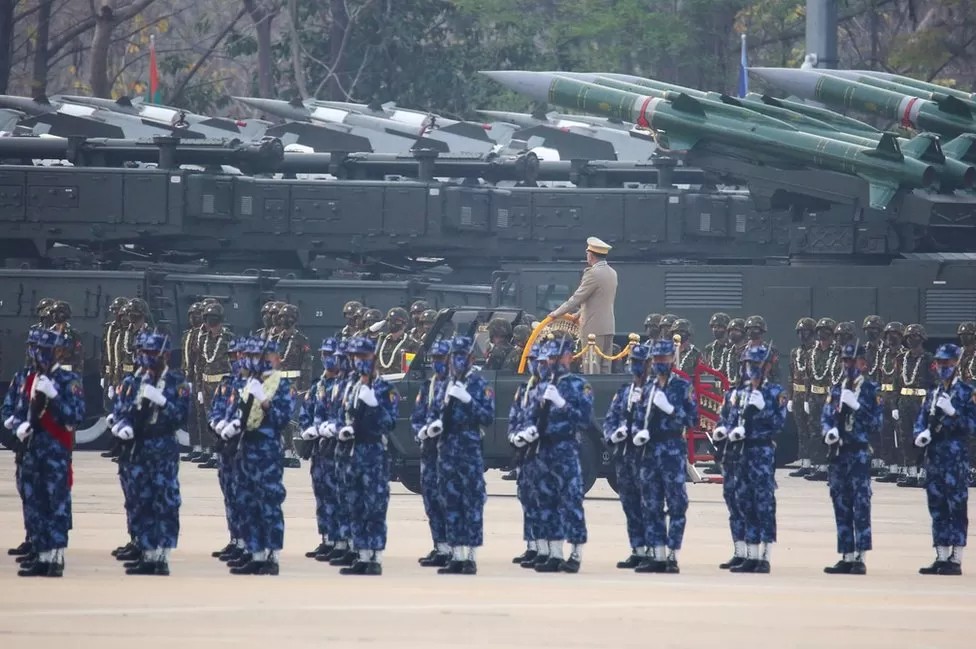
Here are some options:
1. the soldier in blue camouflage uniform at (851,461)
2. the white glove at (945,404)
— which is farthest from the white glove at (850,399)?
the white glove at (945,404)

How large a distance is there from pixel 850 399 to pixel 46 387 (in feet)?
17.8

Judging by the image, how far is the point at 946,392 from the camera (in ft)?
46.0

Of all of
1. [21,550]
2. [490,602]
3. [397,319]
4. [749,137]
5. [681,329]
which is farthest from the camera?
[749,137]

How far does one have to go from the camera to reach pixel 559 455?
13789mm

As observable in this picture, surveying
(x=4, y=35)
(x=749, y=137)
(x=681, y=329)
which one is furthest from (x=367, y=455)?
(x=4, y=35)

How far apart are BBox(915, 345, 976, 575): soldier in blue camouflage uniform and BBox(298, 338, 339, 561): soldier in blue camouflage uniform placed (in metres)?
4.03

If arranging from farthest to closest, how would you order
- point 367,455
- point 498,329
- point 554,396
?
point 498,329
point 554,396
point 367,455

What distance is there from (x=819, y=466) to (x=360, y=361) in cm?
958

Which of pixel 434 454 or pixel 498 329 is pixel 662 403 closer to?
pixel 434 454

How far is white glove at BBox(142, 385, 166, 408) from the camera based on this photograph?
13.0 metres

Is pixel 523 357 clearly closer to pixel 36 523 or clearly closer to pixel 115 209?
pixel 36 523

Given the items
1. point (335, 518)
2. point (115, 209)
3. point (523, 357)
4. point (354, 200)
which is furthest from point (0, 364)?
point (335, 518)

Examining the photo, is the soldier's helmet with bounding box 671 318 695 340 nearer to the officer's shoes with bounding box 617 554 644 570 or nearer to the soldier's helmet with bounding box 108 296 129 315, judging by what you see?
the soldier's helmet with bounding box 108 296 129 315

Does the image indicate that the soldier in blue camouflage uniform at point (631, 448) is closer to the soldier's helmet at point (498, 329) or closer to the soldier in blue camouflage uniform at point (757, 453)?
the soldier in blue camouflage uniform at point (757, 453)
